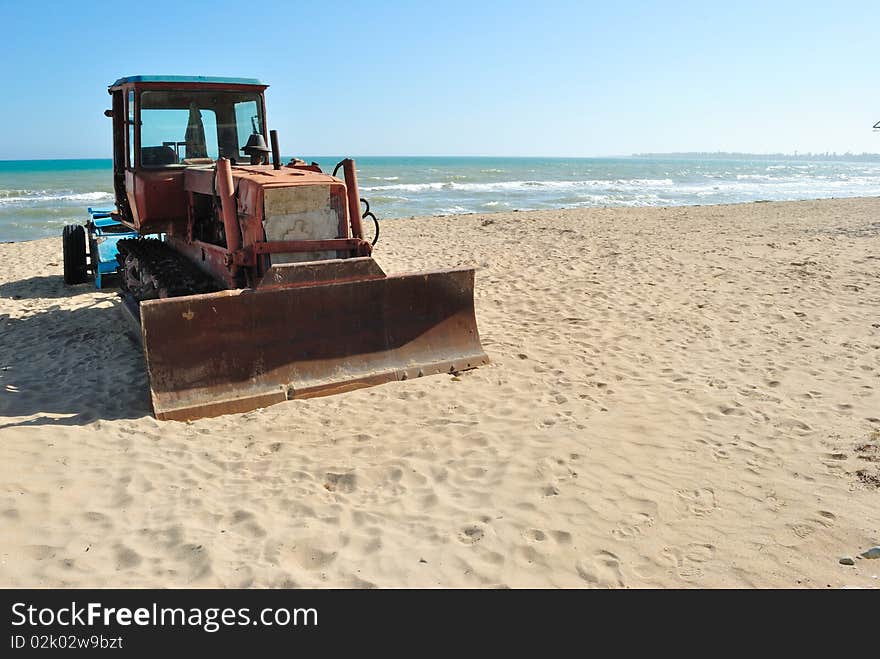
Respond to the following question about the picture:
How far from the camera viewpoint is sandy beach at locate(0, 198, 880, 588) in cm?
344

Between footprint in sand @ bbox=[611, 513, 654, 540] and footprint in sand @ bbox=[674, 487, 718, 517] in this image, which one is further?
footprint in sand @ bbox=[674, 487, 718, 517]

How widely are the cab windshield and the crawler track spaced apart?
1004 mm

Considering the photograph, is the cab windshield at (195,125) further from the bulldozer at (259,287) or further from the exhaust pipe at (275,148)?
the exhaust pipe at (275,148)

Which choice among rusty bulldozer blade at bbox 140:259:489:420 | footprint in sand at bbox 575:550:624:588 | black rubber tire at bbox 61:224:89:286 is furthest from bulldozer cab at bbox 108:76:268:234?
footprint in sand at bbox 575:550:624:588

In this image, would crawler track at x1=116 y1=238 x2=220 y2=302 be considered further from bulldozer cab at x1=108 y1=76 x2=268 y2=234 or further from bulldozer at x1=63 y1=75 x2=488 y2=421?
bulldozer cab at x1=108 y1=76 x2=268 y2=234

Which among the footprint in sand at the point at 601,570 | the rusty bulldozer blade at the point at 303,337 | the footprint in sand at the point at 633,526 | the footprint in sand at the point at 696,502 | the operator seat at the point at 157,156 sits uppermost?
the operator seat at the point at 157,156

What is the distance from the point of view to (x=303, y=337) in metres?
5.65

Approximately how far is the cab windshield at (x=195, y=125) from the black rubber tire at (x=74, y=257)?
12.6ft

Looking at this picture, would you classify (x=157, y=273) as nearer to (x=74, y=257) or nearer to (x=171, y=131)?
(x=171, y=131)

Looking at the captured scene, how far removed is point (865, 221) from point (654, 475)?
16.5 metres

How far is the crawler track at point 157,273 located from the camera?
6.26m

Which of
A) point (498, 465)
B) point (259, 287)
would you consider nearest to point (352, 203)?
point (259, 287)

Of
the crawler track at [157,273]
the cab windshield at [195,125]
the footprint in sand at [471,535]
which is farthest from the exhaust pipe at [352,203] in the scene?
the footprint in sand at [471,535]

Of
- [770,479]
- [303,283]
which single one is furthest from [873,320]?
[303,283]
